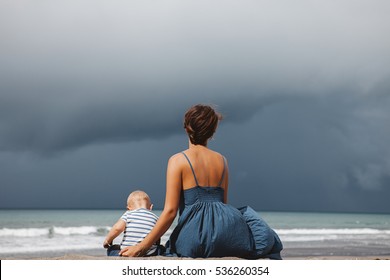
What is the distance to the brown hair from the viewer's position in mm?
2832

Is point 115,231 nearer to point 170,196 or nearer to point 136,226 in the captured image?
point 136,226

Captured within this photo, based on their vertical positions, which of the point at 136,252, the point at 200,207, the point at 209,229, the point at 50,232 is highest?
the point at 200,207

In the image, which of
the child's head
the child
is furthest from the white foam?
the child

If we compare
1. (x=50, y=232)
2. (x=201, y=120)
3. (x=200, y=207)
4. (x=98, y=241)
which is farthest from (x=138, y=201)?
(x=50, y=232)

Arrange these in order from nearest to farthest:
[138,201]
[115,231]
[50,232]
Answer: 1. [115,231]
2. [138,201]
3. [50,232]

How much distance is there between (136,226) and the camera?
340 cm

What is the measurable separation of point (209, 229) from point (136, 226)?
0.78 metres

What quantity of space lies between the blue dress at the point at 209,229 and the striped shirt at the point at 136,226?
51cm

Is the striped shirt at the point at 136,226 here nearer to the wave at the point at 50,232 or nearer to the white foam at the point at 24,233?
the wave at the point at 50,232

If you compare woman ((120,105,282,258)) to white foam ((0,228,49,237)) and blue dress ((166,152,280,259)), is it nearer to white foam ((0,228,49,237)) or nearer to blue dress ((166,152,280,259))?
blue dress ((166,152,280,259))
